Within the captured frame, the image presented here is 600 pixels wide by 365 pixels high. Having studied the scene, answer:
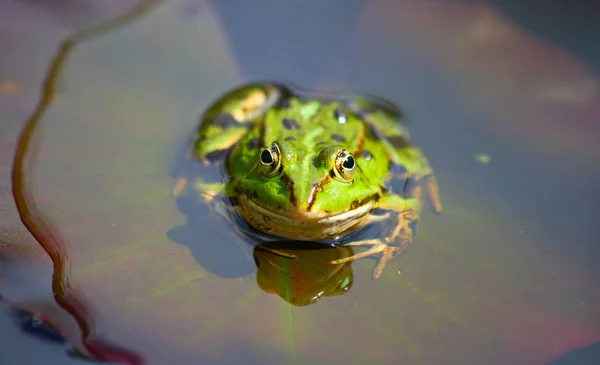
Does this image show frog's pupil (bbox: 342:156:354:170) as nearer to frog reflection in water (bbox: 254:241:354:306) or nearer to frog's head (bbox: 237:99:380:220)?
frog's head (bbox: 237:99:380:220)

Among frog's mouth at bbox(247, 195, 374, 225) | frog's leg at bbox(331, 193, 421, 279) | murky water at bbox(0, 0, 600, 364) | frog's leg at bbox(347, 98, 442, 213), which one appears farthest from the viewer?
frog's leg at bbox(347, 98, 442, 213)

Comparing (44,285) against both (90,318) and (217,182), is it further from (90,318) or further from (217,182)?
(217,182)

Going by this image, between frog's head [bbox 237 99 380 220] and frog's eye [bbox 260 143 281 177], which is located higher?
frog's eye [bbox 260 143 281 177]

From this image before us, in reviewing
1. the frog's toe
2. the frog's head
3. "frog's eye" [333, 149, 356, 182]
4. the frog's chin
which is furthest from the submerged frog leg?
the frog's toe

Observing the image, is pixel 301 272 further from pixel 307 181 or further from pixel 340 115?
pixel 340 115

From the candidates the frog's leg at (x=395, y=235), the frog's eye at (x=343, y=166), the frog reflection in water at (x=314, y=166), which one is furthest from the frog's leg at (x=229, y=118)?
the frog's leg at (x=395, y=235)

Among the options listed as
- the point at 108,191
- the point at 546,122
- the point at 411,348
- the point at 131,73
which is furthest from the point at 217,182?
the point at 546,122

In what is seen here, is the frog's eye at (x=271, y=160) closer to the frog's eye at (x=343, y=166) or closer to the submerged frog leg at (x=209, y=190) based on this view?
the frog's eye at (x=343, y=166)
